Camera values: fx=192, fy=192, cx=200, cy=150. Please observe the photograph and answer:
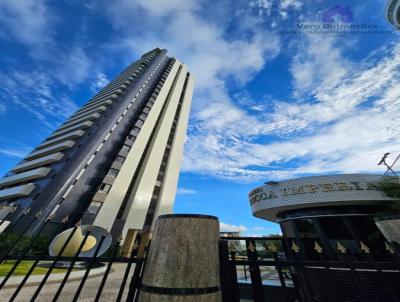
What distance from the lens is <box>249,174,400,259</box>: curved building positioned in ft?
38.7

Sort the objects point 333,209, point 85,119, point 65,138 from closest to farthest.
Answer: point 333,209 < point 65,138 < point 85,119

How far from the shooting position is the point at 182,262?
2076 mm

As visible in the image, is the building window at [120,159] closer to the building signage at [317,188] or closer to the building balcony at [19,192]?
the building balcony at [19,192]

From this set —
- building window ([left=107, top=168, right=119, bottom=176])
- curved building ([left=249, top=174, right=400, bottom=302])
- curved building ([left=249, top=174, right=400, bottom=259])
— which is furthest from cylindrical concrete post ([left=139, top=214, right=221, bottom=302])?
building window ([left=107, top=168, right=119, bottom=176])

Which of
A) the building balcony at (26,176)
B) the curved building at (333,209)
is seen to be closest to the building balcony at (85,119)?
the building balcony at (26,176)

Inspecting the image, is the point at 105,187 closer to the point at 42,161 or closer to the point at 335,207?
the point at 42,161

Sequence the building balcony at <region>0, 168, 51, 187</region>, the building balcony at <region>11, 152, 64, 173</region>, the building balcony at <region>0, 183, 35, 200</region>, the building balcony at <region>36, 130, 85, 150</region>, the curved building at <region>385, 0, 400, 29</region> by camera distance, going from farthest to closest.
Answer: the building balcony at <region>36, 130, 85, 150</region>
the building balcony at <region>11, 152, 64, 173</region>
the building balcony at <region>0, 168, 51, 187</region>
the building balcony at <region>0, 183, 35, 200</region>
the curved building at <region>385, 0, 400, 29</region>

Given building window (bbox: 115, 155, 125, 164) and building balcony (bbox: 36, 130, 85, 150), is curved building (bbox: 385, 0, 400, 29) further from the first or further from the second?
building balcony (bbox: 36, 130, 85, 150)

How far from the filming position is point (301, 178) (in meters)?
13.4

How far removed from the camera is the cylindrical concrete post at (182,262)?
77.4 inches

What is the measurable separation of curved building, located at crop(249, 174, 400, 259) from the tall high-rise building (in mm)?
22439

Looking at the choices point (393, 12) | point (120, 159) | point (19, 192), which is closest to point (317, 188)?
point (393, 12)

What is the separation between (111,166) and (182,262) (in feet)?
101

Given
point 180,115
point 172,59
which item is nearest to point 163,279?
point 180,115
